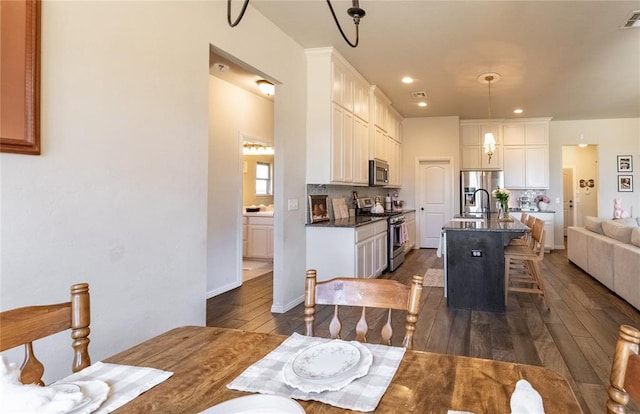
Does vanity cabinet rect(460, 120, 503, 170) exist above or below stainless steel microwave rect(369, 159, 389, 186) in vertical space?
above

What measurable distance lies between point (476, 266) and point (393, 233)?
202 centimetres

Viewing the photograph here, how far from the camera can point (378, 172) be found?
6.11 m

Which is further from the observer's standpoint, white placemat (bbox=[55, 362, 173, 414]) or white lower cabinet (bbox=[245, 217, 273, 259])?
white lower cabinet (bbox=[245, 217, 273, 259])

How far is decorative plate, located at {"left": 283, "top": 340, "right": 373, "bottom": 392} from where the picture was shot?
3.01 feet

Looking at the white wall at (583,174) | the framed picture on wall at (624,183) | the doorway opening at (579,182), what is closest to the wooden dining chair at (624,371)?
the framed picture on wall at (624,183)

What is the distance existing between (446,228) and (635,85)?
4.37 m

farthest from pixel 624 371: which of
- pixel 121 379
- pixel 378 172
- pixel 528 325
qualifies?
pixel 378 172

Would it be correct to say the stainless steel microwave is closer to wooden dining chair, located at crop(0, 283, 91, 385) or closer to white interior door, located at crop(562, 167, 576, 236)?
wooden dining chair, located at crop(0, 283, 91, 385)

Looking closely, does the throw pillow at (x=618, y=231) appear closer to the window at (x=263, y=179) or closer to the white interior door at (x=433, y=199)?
the white interior door at (x=433, y=199)

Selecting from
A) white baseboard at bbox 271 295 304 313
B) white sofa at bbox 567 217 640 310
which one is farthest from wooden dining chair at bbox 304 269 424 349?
white sofa at bbox 567 217 640 310

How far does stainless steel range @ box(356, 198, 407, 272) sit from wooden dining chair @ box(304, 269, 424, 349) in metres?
4.49

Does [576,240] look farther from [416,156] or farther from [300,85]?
[300,85]

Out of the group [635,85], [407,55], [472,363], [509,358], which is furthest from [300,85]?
[635,85]

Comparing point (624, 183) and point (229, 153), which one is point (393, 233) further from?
point (624, 183)
